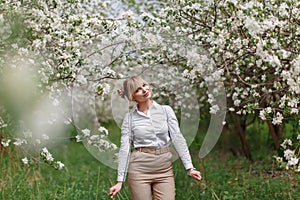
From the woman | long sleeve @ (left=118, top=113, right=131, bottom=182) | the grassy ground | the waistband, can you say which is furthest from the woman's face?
the grassy ground

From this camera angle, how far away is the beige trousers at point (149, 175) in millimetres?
3637

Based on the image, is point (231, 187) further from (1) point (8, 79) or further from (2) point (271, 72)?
(1) point (8, 79)

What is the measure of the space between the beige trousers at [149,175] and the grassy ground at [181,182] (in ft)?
3.82

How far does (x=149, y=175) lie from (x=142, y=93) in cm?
59

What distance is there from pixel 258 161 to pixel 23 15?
5194 millimetres

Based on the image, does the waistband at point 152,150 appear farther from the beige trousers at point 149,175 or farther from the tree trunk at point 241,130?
the tree trunk at point 241,130

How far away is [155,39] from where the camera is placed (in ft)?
16.9

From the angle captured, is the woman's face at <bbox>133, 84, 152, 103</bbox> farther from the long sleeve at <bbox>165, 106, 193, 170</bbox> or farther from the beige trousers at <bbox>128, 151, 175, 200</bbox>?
the beige trousers at <bbox>128, 151, 175, 200</bbox>

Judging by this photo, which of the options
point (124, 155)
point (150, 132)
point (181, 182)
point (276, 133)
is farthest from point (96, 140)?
point (276, 133)

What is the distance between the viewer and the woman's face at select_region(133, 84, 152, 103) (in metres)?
3.61

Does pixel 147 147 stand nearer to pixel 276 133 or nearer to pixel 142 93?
pixel 142 93

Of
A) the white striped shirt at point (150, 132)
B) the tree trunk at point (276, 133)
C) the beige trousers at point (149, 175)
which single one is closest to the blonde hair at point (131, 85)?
the white striped shirt at point (150, 132)

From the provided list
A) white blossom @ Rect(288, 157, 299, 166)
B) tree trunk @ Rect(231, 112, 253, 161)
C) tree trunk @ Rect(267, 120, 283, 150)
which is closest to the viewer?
white blossom @ Rect(288, 157, 299, 166)

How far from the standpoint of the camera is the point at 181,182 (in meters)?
6.15
